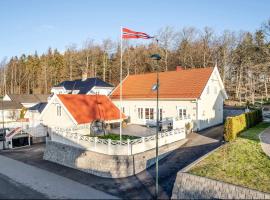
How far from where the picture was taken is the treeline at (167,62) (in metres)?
55.0

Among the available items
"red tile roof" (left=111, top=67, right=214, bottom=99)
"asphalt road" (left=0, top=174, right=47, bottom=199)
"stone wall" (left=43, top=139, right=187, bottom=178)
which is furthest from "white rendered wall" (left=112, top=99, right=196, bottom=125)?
"asphalt road" (left=0, top=174, right=47, bottom=199)

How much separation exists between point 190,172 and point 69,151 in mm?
10364

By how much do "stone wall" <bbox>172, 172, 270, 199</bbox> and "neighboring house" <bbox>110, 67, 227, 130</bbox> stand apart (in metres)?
12.9

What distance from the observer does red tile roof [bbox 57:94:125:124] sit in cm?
2539

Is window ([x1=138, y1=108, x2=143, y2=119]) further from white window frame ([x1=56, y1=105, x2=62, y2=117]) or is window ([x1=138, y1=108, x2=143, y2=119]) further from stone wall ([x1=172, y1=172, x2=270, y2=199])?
stone wall ([x1=172, y1=172, x2=270, y2=199])

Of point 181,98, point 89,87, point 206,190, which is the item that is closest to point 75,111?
point 181,98

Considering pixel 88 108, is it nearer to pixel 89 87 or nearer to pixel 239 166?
pixel 239 166

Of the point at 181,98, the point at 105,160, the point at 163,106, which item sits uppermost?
the point at 181,98

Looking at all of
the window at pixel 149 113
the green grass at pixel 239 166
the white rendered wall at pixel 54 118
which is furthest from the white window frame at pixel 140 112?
the green grass at pixel 239 166

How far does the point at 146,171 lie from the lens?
17.8 metres

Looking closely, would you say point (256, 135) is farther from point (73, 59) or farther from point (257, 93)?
point (73, 59)

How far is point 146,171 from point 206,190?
5.87 m

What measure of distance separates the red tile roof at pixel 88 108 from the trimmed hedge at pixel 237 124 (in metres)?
12.3

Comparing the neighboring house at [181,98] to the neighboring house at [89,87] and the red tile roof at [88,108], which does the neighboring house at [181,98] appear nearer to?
the red tile roof at [88,108]
